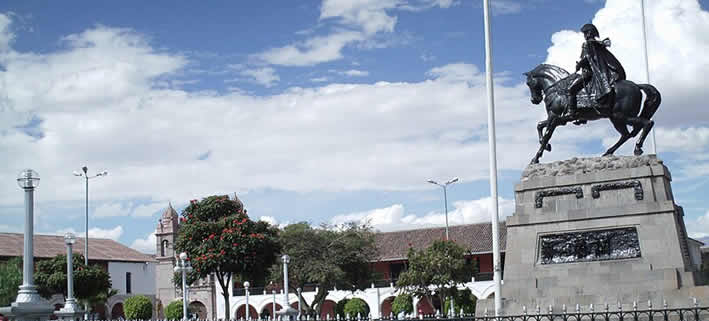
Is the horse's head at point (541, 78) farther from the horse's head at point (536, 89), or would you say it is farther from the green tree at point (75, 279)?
the green tree at point (75, 279)

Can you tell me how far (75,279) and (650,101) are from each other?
3370 centimetres

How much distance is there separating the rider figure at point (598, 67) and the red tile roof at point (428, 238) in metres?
33.3

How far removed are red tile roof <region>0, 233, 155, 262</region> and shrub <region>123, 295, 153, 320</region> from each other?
561 centimetres

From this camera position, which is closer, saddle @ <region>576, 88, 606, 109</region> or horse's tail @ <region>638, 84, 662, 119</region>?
horse's tail @ <region>638, 84, 662, 119</region>

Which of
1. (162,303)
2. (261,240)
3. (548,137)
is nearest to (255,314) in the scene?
(162,303)

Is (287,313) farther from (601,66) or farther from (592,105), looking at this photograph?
(601,66)

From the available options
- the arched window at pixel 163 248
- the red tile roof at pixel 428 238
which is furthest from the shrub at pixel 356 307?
the arched window at pixel 163 248

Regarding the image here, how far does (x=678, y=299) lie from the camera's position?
14.3 m

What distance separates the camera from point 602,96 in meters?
16.5

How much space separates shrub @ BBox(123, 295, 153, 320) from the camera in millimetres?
53531

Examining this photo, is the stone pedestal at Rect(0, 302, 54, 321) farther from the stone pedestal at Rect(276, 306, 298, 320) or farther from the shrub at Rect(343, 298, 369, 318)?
the shrub at Rect(343, 298, 369, 318)

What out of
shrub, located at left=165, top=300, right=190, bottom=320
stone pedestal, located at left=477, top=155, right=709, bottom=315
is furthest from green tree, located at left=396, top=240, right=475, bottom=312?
stone pedestal, located at left=477, top=155, right=709, bottom=315

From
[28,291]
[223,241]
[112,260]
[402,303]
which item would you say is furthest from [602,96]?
[112,260]

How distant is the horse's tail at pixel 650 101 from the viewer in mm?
16406
